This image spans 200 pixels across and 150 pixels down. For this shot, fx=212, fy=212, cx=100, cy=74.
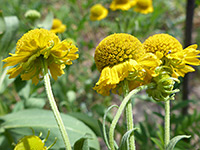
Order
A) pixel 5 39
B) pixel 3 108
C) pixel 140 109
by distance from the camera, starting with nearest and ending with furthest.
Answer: pixel 5 39
pixel 3 108
pixel 140 109

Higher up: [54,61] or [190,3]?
[190,3]

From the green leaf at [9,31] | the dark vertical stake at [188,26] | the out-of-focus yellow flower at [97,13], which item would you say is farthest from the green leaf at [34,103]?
the out-of-focus yellow flower at [97,13]

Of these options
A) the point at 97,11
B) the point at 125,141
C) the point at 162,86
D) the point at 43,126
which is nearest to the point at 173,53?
the point at 162,86

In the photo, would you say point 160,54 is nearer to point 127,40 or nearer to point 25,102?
point 127,40

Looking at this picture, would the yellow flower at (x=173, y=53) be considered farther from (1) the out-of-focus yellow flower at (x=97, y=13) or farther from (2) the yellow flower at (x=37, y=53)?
(1) the out-of-focus yellow flower at (x=97, y=13)

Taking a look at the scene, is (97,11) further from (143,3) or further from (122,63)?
(122,63)

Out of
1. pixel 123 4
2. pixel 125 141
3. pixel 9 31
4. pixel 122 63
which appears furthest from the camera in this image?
pixel 123 4

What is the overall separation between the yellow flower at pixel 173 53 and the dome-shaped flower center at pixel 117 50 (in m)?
0.06

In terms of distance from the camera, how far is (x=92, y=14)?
2623 millimetres

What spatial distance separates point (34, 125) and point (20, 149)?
0.37m

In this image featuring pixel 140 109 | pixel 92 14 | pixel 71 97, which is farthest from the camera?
pixel 92 14

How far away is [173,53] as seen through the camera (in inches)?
28.9

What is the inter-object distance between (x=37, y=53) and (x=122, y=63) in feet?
0.89

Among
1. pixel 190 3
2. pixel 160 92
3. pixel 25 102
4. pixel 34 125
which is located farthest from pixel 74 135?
pixel 190 3
